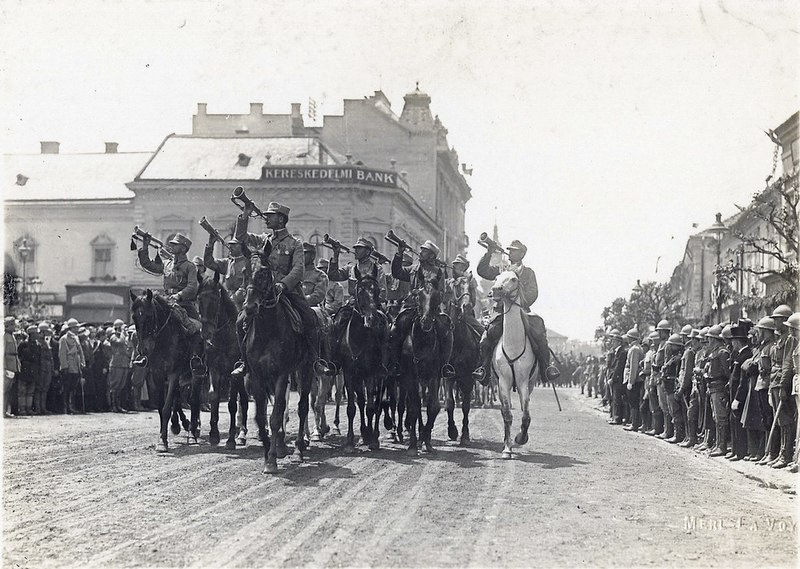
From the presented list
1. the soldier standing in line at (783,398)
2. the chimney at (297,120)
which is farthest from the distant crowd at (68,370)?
the chimney at (297,120)

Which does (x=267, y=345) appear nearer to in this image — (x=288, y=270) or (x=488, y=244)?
(x=288, y=270)

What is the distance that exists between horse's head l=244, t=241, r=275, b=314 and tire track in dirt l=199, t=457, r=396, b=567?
2302 millimetres

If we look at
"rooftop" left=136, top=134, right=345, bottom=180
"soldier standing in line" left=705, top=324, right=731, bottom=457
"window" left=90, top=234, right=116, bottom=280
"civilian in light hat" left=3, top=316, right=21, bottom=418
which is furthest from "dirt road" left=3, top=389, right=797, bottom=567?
"window" left=90, top=234, right=116, bottom=280

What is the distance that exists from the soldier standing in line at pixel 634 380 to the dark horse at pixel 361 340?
8.04 m

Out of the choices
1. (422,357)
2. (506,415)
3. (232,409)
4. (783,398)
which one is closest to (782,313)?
(783,398)

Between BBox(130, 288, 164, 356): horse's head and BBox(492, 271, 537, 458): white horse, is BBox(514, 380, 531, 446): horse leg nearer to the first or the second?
BBox(492, 271, 537, 458): white horse

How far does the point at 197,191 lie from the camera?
60156mm

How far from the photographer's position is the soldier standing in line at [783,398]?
13562mm

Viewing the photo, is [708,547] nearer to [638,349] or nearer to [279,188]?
[638,349]

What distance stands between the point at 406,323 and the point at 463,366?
2.00m

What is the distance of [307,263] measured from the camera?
16297 mm

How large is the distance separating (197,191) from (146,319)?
46.8m

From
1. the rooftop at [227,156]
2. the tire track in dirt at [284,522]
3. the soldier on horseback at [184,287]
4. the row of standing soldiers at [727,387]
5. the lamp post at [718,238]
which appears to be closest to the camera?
the tire track in dirt at [284,522]

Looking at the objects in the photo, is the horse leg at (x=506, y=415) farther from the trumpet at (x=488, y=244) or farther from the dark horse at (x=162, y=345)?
the dark horse at (x=162, y=345)
